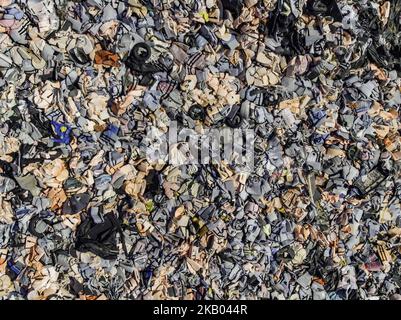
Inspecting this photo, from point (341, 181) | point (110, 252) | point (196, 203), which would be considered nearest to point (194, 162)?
point (196, 203)

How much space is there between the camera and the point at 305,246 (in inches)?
74.6

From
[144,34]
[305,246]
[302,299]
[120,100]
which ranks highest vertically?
[144,34]

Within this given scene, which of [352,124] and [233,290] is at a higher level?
[352,124]

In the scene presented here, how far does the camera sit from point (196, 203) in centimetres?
181

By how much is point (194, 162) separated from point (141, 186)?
220 mm

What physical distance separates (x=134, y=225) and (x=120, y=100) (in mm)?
469

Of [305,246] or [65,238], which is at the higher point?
[65,238]

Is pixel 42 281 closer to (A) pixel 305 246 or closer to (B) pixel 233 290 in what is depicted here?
(B) pixel 233 290

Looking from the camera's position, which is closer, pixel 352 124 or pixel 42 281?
pixel 42 281

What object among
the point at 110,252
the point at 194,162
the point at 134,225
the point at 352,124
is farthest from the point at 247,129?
the point at 110,252

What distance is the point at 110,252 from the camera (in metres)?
1.77

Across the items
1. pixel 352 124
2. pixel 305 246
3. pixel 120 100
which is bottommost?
pixel 305 246

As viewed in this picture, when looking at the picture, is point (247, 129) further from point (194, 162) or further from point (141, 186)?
point (141, 186)

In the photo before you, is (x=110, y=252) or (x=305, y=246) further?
(x=305, y=246)
